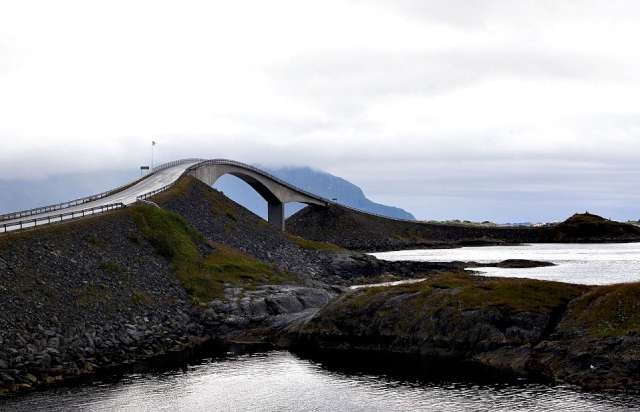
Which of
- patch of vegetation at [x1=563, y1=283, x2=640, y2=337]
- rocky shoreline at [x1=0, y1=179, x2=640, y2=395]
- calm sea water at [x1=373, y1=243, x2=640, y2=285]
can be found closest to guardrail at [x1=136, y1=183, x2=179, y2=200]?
rocky shoreline at [x1=0, y1=179, x2=640, y2=395]

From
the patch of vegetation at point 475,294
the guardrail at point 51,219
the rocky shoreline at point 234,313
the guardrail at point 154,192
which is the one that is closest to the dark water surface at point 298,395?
the rocky shoreline at point 234,313

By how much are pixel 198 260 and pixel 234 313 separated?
16.4m

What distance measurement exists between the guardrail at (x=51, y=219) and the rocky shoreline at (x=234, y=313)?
2.97 meters

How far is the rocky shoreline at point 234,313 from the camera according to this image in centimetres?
6506

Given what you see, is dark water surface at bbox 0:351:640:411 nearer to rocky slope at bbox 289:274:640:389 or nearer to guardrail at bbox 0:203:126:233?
rocky slope at bbox 289:274:640:389

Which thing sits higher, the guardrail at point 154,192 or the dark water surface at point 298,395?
the guardrail at point 154,192

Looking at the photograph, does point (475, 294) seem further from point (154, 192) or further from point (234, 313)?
point (154, 192)

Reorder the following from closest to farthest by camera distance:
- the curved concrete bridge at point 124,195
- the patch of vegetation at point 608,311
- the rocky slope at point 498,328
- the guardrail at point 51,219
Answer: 1. the rocky slope at point 498,328
2. the patch of vegetation at point 608,311
3. the guardrail at point 51,219
4. the curved concrete bridge at point 124,195

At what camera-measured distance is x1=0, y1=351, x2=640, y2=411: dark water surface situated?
2169 inches

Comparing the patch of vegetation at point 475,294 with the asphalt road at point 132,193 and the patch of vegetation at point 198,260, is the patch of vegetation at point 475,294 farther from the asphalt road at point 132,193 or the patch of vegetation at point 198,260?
the asphalt road at point 132,193

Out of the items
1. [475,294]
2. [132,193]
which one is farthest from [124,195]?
[475,294]

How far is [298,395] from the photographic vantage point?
5941 centimetres

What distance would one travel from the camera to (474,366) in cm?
6850

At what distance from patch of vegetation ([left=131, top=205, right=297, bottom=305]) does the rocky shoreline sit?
270 millimetres
